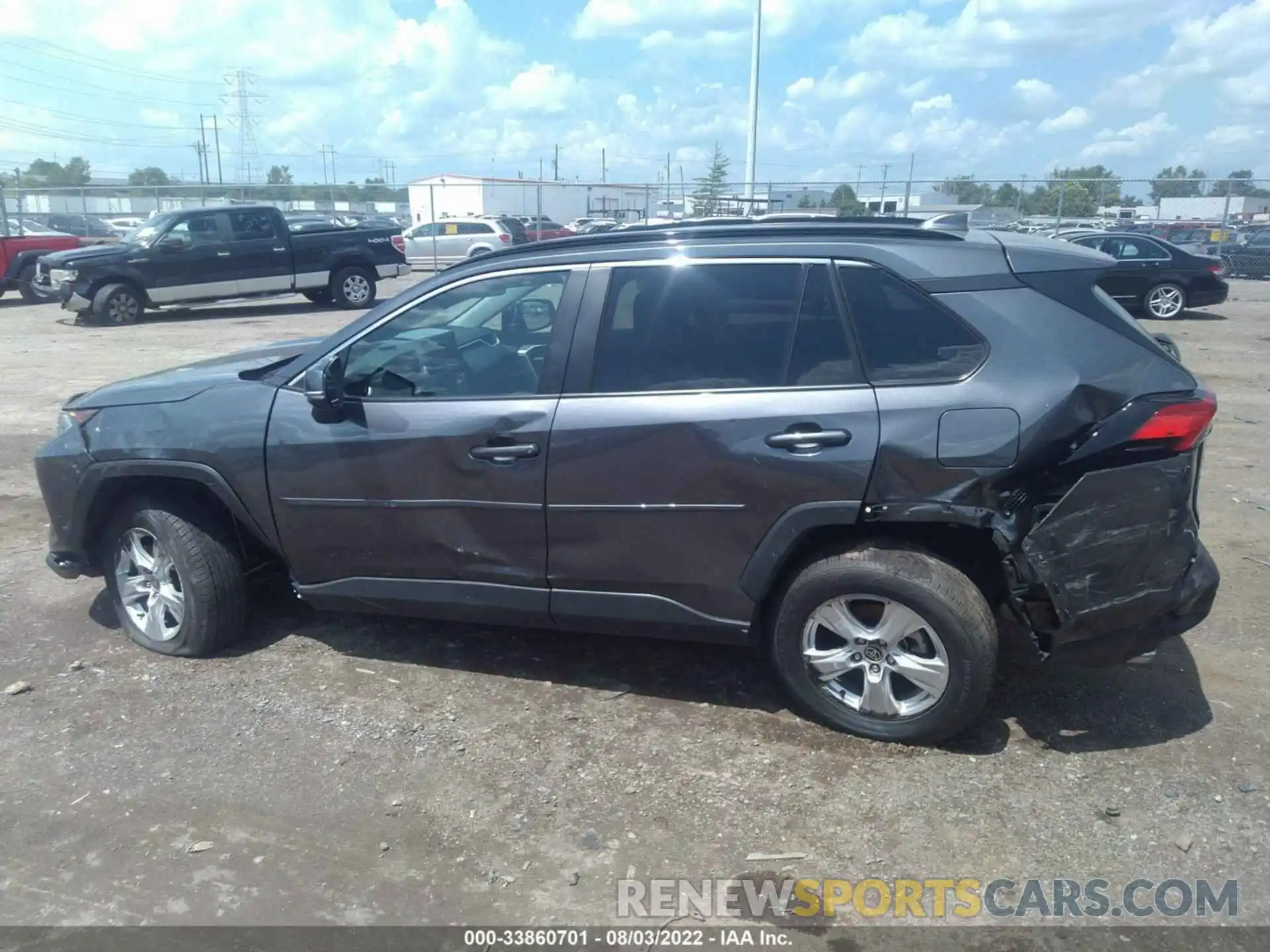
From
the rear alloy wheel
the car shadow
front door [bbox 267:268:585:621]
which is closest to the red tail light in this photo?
the car shadow

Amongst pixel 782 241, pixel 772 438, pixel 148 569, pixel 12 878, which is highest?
pixel 782 241

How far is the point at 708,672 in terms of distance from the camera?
433 centimetres

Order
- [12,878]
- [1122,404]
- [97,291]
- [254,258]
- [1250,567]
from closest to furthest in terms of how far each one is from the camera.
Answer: [12,878]
[1122,404]
[1250,567]
[97,291]
[254,258]

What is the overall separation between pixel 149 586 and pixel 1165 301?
17586 mm

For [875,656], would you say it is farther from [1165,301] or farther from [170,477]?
[1165,301]

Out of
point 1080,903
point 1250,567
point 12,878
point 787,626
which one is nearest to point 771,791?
point 787,626

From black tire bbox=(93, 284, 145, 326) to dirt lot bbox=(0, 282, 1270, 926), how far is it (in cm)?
1306

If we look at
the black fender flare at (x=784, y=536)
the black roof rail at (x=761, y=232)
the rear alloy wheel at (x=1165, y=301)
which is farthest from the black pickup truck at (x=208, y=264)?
the black fender flare at (x=784, y=536)

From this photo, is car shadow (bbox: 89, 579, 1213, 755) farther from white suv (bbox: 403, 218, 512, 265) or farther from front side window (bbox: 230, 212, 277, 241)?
white suv (bbox: 403, 218, 512, 265)

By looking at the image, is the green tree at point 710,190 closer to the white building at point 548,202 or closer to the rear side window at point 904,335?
the white building at point 548,202

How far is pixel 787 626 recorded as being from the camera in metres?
3.72

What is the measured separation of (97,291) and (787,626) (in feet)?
52.5

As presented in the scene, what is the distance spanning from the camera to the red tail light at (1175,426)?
338cm

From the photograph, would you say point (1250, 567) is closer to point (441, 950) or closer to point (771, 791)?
point (771, 791)
